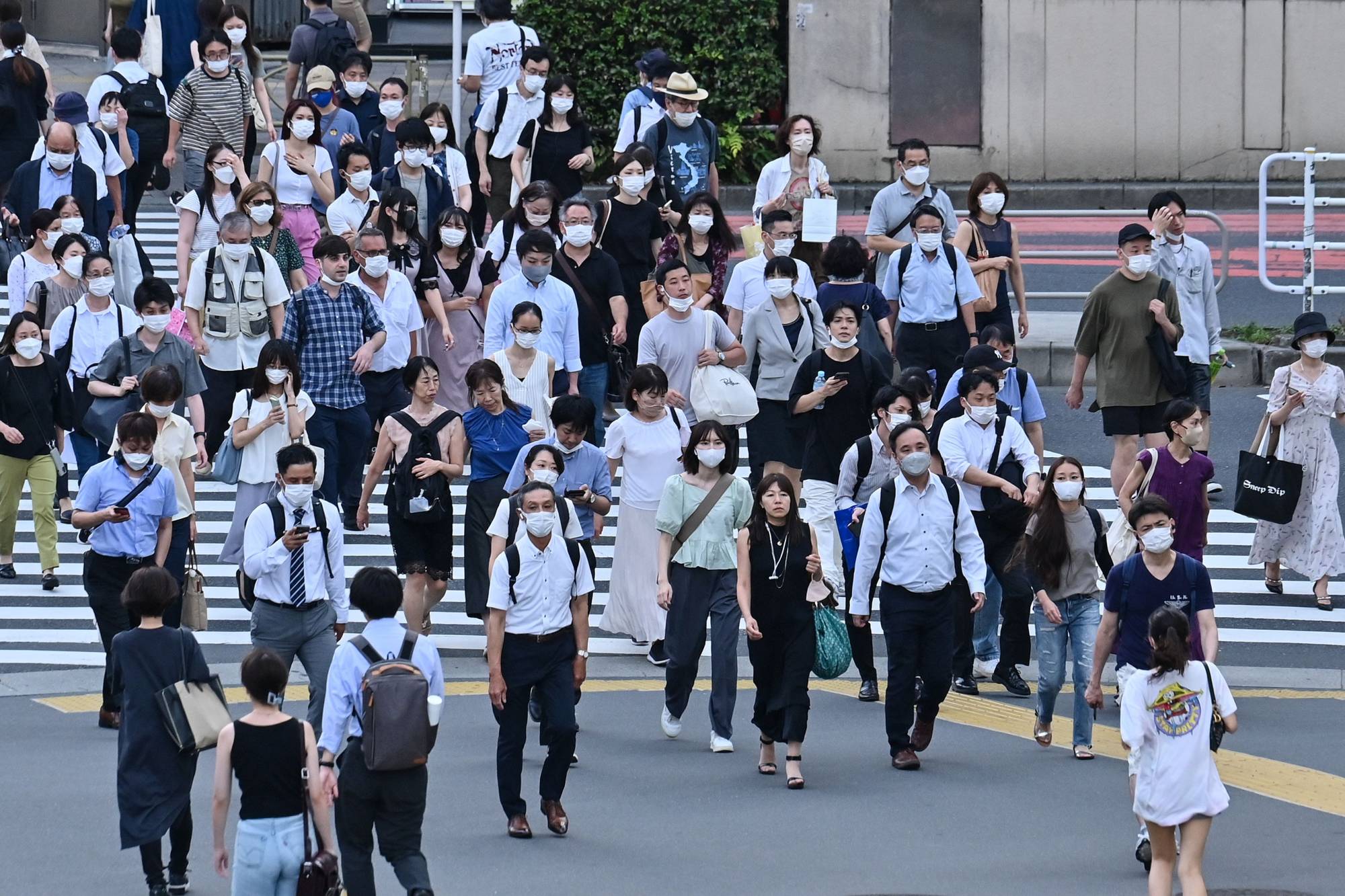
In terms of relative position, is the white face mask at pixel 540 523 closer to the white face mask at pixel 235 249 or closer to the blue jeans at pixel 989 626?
the blue jeans at pixel 989 626

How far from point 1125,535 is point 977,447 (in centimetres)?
106

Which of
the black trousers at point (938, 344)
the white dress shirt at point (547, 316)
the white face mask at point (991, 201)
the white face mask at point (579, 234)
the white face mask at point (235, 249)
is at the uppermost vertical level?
the white face mask at point (991, 201)

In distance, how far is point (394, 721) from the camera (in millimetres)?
8102

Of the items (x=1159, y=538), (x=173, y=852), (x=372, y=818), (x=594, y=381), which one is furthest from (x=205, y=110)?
(x=372, y=818)

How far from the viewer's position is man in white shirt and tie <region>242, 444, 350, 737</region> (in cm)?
1023

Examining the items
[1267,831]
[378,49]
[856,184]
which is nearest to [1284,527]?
[1267,831]

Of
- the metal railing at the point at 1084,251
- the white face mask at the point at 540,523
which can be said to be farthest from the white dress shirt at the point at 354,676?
the metal railing at the point at 1084,251

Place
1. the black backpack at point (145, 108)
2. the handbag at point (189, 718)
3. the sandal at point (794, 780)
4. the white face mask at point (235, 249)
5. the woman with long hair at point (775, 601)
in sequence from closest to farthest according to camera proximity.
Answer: the handbag at point (189, 718)
the sandal at point (794, 780)
the woman with long hair at point (775, 601)
the white face mask at point (235, 249)
the black backpack at point (145, 108)

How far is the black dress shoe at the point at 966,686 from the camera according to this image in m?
12.5

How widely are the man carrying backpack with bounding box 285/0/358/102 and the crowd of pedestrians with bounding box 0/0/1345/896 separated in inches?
47.0

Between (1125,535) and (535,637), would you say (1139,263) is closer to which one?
(1125,535)

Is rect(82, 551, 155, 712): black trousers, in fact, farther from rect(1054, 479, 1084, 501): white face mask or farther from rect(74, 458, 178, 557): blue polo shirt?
rect(1054, 479, 1084, 501): white face mask

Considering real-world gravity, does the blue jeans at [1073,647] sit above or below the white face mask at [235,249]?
below

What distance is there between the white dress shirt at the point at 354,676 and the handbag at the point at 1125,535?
4.29 meters
